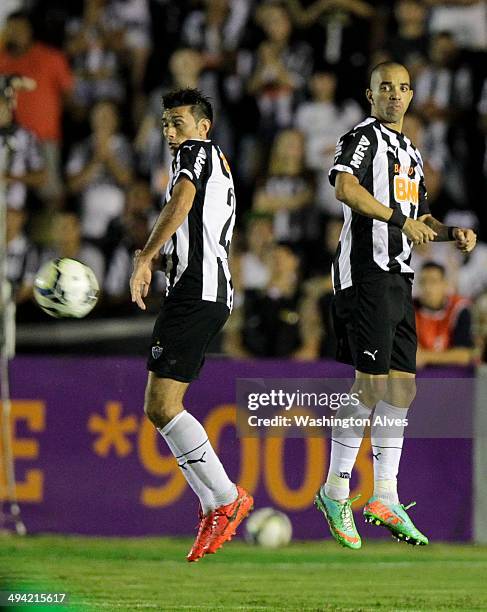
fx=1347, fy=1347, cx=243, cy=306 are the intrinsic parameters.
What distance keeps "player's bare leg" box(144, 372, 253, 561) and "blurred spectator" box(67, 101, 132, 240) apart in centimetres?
566

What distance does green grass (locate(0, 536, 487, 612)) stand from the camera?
26.0 ft

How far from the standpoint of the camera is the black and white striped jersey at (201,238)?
304 inches

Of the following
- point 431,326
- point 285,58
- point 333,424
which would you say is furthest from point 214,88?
point 333,424

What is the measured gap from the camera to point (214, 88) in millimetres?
13656

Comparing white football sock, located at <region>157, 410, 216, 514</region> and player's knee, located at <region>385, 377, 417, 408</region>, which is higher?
player's knee, located at <region>385, 377, 417, 408</region>

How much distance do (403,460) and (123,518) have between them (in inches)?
97.0

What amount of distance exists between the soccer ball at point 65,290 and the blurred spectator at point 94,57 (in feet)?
21.6

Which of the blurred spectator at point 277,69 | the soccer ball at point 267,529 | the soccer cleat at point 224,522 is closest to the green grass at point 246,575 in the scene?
the soccer ball at point 267,529

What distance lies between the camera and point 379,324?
25.1 ft

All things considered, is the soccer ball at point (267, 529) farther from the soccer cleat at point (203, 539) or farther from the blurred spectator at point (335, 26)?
the blurred spectator at point (335, 26)

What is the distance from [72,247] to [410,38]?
395 cm

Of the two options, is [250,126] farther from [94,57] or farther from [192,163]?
[192,163]

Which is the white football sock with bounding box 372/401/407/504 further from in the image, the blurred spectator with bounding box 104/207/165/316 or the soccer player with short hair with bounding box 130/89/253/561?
the blurred spectator with bounding box 104/207/165/316

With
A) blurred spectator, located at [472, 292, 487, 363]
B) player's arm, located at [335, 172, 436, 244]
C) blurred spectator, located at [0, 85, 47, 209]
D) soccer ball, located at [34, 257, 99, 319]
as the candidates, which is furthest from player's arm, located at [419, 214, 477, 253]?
blurred spectator, located at [0, 85, 47, 209]
